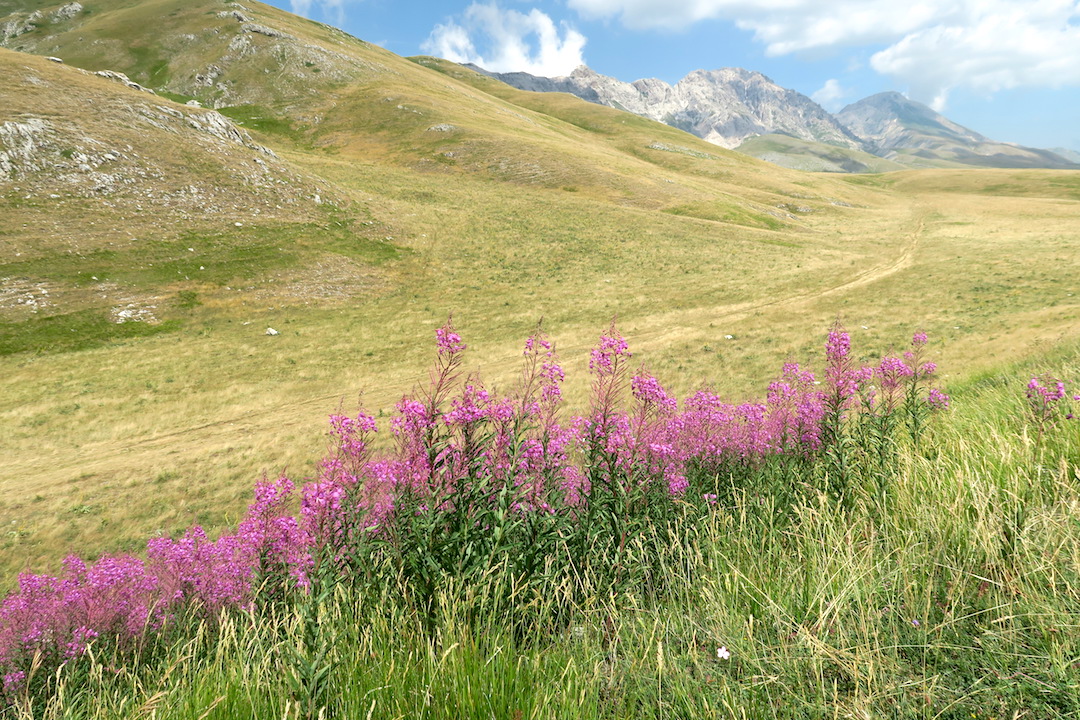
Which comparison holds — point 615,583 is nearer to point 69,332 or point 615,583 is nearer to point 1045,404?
point 1045,404

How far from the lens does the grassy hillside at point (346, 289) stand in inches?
589

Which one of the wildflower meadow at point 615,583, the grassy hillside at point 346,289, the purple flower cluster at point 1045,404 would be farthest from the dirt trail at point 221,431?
the purple flower cluster at point 1045,404

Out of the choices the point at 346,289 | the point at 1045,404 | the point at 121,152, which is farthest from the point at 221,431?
the point at 121,152

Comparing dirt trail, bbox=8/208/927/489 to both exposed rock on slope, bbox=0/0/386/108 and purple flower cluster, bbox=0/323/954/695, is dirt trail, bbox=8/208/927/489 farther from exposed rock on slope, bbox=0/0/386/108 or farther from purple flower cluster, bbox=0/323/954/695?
exposed rock on slope, bbox=0/0/386/108

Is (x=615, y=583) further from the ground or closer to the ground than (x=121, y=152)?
closer to the ground

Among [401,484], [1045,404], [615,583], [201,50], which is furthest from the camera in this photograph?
[201,50]

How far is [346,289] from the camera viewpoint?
30344 millimetres

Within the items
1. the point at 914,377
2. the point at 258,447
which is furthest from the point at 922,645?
the point at 258,447

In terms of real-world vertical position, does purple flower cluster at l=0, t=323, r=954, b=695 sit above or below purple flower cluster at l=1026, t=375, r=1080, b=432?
below

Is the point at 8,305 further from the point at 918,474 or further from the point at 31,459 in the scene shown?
the point at 918,474

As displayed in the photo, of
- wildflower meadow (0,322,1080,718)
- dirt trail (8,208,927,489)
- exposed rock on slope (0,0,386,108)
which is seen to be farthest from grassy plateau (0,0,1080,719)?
exposed rock on slope (0,0,386,108)

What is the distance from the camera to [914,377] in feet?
23.3

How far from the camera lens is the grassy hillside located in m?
15.0

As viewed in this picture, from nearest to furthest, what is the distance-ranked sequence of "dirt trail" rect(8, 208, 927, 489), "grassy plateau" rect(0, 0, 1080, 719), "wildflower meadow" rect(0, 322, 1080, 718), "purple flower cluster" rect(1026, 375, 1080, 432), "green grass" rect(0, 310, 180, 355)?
1. "wildflower meadow" rect(0, 322, 1080, 718)
2. "grassy plateau" rect(0, 0, 1080, 719)
3. "purple flower cluster" rect(1026, 375, 1080, 432)
4. "dirt trail" rect(8, 208, 927, 489)
5. "green grass" rect(0, 310, 180, 355)
